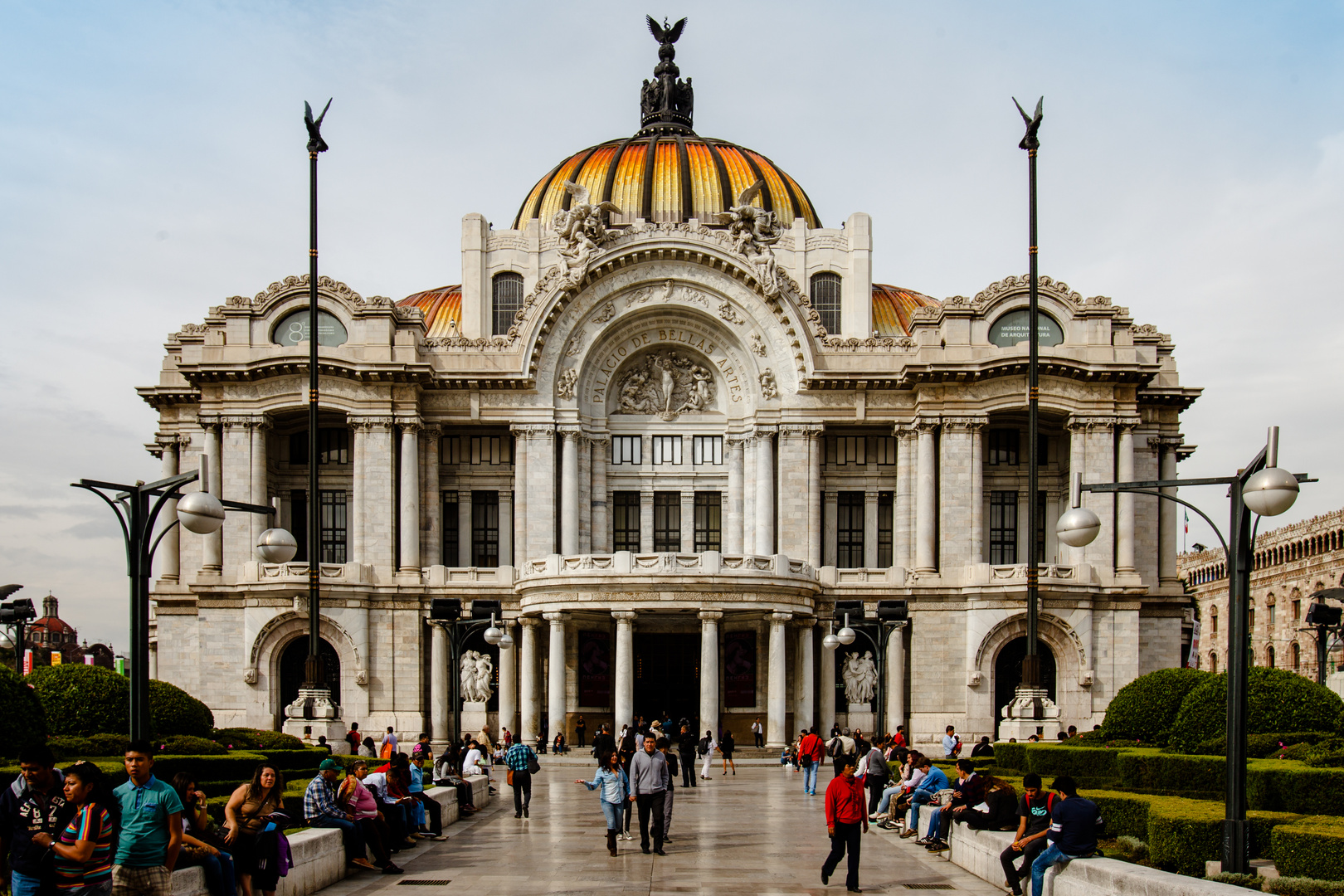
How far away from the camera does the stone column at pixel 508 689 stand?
5919 cm

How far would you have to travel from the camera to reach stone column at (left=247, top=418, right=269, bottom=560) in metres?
59.7

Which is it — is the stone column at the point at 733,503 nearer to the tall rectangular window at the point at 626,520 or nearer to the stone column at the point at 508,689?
the tall rectangular window at the point at 626,520

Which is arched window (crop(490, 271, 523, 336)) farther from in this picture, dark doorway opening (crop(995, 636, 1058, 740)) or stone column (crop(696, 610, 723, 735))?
dark doorway opening (crop(995, 636, 1058, 740))

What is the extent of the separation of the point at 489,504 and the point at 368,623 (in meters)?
7.95

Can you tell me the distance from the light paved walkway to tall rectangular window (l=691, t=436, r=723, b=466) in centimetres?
3064

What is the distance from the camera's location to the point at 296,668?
196 ft

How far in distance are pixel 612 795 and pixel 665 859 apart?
1419 mm

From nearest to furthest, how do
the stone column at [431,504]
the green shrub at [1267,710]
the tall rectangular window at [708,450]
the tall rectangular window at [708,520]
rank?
1. the green shrub at [1267,710]
2. the stone column at [431,504]
3. the tall rectangular window at [708,450]
4. the tall rectangular window at [708,520]

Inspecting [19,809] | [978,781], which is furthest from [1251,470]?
[19,809]

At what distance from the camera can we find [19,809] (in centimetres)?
1452

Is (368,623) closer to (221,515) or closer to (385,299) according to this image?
(385,299)

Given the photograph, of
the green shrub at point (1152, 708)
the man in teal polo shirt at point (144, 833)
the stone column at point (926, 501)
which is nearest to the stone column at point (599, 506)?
the stone column at point (926, 501)

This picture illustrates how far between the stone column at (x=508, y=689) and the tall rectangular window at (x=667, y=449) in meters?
10.4

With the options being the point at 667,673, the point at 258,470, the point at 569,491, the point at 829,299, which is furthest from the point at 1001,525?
the point at 258,470
